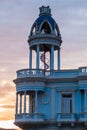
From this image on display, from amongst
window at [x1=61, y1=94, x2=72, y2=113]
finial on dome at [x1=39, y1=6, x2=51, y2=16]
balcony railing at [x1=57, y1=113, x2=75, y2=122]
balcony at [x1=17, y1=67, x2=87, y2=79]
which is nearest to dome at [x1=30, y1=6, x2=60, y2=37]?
finial on dome at [x1=39, y1=6, x2=51, y2=16]

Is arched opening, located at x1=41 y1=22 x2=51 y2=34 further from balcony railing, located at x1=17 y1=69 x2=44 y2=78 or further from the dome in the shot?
balcony railing, located at x1=17 y1=69 x2=44 y2=78

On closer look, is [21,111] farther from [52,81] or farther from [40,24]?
[40,24]

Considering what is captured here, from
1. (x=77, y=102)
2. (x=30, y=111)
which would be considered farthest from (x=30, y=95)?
(x=77, y=102)

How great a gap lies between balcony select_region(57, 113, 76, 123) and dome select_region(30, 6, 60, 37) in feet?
32.8

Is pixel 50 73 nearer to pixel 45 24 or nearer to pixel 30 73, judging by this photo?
pixel 30 73

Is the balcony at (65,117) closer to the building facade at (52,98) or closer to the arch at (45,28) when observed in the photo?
the building facade at (52,98)

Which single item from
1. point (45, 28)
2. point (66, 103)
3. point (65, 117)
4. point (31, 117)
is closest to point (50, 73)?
point (66, 103)

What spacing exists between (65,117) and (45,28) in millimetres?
11636

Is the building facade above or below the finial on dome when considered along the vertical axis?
below

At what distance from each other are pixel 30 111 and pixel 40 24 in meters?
10.4

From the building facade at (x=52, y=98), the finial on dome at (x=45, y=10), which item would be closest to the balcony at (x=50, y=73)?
the building facade at (x=52, y=98)

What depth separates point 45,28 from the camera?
52219 millimetres

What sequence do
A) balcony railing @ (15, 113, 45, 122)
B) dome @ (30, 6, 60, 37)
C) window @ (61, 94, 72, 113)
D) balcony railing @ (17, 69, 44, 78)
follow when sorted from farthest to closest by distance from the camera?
dome @ (30, 6, 60, 37) → window @ (61, 94, 72, 113) → balcony railing @ (17, 69, 44, 78) → balcony railing @ (15, 113, 45, 122)

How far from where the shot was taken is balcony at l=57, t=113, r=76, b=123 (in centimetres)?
4648
